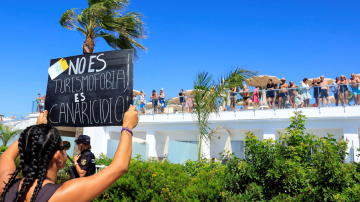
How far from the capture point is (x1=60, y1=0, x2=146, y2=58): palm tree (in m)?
11.0

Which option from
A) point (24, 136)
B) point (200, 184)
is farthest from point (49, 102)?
point (24, 136)

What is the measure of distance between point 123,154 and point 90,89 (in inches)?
123

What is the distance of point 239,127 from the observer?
1641cm

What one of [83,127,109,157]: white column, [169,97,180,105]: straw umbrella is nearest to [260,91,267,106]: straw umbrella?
[169,97,180,105]: straw umbrella

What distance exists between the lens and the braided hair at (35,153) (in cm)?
167

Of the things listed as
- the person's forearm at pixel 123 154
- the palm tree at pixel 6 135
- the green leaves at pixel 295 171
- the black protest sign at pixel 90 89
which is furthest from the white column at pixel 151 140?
the person's forearm at pixel 123 154

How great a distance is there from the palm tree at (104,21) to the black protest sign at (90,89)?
6.08 meters

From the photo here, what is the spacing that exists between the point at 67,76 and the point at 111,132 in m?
15.1

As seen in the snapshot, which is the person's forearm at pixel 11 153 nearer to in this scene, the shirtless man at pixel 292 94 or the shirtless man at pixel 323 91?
the shirtless man at pixel 292 94

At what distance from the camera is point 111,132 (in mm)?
19516

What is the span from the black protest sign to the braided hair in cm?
239

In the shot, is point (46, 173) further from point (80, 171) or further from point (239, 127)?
point (239, 127)

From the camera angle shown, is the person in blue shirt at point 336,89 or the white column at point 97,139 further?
the white column at point 97,139

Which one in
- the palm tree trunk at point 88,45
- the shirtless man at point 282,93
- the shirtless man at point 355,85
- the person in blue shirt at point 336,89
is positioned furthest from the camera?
the shirtless man at point 282,93
